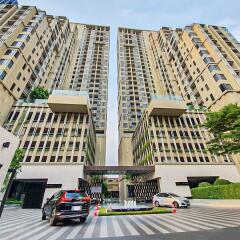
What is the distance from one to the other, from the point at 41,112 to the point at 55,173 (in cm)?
1397

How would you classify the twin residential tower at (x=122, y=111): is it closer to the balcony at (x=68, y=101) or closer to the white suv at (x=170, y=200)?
the balcony at (x=68, y=101)

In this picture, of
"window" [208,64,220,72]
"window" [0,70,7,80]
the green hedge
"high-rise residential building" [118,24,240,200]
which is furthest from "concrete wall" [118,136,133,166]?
"window" [0,70,7,80]

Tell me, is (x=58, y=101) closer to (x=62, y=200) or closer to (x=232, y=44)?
(x=62, y=200)

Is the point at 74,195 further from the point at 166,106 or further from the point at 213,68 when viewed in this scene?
the point at 213,68

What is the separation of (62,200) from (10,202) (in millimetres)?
25095

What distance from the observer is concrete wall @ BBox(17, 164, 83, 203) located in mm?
29203

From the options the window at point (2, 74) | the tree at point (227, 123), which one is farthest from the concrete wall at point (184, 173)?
Answer: the window at point (2, 74)

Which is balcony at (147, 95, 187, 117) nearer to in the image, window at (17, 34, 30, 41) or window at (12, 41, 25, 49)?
window at (12, 41, 25, 49)

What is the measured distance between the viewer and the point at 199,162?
33.7 meters

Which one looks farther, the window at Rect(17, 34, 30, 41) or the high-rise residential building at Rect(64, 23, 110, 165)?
the high-rise residential building at Rect(64, 23, 110, 165)

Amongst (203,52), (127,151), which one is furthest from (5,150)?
(203,52)

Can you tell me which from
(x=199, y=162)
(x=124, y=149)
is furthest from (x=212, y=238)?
(x=124, y=149)

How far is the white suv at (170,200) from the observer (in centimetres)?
1956

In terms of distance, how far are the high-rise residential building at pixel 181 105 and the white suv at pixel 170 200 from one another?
858 cm
